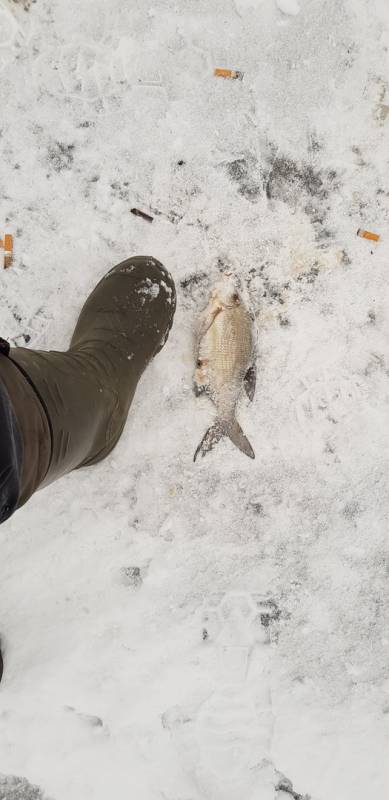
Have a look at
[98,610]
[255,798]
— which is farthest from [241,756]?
[98,610]

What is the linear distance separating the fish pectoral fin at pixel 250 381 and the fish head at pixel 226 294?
26 centimetres

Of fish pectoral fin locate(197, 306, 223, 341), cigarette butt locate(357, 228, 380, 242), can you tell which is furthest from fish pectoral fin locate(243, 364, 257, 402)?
cigarette butt locate(357, 228, 380, 242)

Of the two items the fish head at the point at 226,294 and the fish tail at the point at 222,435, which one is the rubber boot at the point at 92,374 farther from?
the fish tail at the point at 222,435

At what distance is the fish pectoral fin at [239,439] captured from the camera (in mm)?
2061

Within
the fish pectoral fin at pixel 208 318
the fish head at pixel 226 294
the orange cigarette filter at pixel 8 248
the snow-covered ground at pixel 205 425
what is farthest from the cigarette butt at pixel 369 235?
the orange cigarette filter at pixel 8 248

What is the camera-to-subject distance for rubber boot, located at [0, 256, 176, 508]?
1.32m

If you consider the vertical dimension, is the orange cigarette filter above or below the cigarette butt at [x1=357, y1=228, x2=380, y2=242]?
below

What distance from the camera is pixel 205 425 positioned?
2119 millimetres

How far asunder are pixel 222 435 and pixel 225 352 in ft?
1.06

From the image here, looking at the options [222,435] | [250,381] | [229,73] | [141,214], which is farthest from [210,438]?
Result: [229,73]

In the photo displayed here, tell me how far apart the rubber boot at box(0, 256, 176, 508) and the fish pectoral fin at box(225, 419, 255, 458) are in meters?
0.39

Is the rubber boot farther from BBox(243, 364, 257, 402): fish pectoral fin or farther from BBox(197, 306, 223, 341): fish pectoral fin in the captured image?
BBox(243, 364, 257, 402): fish pectoral fin

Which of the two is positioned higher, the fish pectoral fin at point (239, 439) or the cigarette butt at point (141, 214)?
the cigarette butt at point (141, 214)

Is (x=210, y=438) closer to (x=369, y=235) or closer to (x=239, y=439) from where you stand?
(x=239, y=439)
